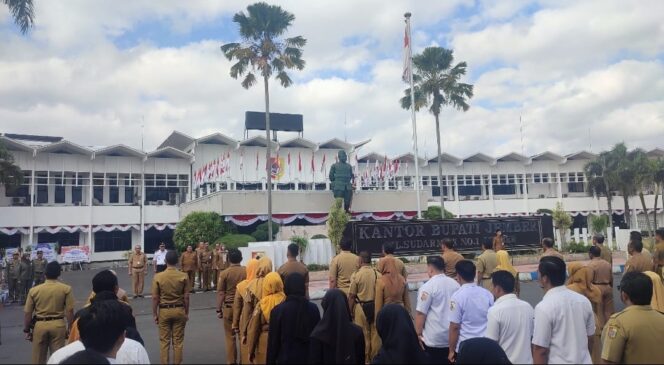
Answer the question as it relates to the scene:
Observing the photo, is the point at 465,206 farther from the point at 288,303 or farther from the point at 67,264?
the point at 288,303

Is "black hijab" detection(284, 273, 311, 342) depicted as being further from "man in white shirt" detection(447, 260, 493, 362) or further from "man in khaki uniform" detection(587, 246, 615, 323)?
"man in khaki uniform" detection(587, 246, 615, 323)

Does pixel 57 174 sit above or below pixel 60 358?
above

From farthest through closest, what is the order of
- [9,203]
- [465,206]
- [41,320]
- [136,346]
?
[465,206]
[9,203]
[41,320]
[136,346]

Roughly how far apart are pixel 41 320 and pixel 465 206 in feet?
134

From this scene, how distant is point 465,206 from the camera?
4369 centimetres

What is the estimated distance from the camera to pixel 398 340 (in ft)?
→ 12.0

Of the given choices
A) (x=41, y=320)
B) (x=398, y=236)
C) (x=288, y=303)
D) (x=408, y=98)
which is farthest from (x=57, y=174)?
(x=288, y=303)

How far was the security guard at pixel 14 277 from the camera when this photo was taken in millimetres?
15016

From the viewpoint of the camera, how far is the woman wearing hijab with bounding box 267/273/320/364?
4.36 m

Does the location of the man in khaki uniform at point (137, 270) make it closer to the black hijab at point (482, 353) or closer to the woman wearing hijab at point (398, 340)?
the woman wearing hijab at point (398, 340)

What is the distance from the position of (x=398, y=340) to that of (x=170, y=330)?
4315 mm

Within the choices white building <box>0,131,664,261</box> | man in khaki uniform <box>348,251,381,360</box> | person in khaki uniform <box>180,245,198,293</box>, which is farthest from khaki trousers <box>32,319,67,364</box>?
white building <box>0,131,664,261</box>

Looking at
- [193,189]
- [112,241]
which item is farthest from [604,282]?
[112,241]

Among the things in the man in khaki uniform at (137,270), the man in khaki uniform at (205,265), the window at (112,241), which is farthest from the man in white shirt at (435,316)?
the window at (112,241)
